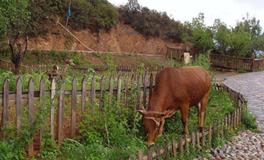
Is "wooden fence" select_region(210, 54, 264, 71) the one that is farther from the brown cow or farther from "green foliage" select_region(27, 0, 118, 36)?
the brown cow

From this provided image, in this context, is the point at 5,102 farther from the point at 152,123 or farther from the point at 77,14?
the point at 77,14

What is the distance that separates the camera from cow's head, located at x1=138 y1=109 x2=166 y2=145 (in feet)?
27.0

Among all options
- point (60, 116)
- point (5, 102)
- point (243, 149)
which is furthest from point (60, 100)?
point (243, 149)

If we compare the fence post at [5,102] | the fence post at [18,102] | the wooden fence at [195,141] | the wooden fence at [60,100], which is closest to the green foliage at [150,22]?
the wooden fence at [195,141]

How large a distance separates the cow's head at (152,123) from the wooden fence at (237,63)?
32.8m

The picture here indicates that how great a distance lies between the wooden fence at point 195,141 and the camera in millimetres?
7405

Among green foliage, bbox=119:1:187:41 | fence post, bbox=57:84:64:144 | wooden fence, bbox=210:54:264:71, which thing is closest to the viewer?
fence post, bbox=57:84:64:144

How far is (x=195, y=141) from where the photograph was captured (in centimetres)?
905

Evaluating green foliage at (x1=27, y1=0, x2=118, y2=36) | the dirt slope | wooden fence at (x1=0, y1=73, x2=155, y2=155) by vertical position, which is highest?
green foliage at (x1=27, y1=0, x2=118, y2=36)

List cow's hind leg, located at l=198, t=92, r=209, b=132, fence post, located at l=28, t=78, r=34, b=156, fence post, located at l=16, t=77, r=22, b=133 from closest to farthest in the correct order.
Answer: fence post, located at l=16, t=77, r=22, b=133 < fence post, located at l=28, t=78, r=34, b=156 < cow's hind leg, located at l=198, t=92, r=209, b=132

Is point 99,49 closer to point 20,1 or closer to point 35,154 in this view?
point 20,1

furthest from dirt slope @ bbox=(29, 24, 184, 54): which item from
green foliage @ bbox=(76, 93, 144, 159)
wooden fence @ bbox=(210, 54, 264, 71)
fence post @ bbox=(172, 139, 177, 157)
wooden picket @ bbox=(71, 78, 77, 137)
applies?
fence post @ bbox=(172, 139, 177, 157)

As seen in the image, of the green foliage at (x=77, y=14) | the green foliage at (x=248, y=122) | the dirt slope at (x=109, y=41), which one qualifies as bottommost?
the green foliage at (x=248, y=122)

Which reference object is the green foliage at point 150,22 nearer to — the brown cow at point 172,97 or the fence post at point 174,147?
the brown cow at point 172,97
